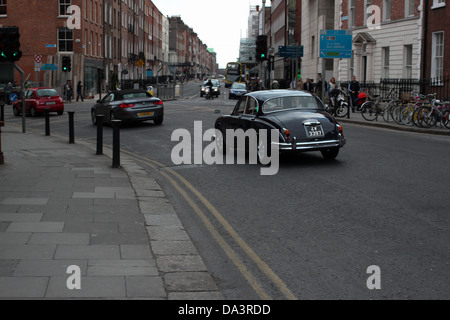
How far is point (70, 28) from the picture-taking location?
53500mm

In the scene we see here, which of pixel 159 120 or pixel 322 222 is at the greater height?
pixel 159 120

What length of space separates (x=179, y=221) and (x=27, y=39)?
5027 cm

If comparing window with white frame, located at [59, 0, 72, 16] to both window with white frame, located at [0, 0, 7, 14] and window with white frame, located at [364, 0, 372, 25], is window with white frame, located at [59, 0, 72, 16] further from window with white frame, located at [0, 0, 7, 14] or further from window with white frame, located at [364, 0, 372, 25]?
window with white frame, located at [364, 0, 372, 25]

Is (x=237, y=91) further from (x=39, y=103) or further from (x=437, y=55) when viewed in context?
(x=437, y=55)

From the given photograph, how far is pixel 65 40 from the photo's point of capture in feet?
176

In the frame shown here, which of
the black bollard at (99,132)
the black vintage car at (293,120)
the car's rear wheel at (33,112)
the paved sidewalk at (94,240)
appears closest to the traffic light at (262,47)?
the car's rear wheel at (33,112)

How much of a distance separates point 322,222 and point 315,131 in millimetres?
5036

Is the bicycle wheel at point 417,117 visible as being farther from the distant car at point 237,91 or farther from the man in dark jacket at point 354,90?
the distant car at point 237,91

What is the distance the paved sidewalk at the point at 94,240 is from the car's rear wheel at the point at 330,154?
4.14 meters

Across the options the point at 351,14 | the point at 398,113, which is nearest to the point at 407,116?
the point at 398,113

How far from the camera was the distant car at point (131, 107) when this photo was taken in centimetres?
2330

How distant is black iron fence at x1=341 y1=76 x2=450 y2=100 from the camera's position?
1073 inches

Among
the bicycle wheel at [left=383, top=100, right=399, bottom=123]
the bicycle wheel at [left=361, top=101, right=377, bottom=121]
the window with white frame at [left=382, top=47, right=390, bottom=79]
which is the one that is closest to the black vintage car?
the bicycle wheel at [left=383, top=100, right=399, bottom=123]

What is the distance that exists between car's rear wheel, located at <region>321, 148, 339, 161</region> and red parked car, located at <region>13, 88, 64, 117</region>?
22.5 meters
